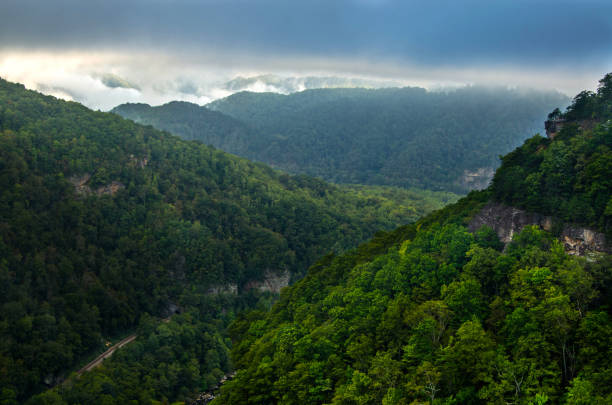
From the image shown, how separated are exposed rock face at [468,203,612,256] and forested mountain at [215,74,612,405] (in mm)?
925

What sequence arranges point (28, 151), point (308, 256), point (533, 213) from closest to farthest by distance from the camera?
point (533, 213), point (28, 151), point (308, 256)

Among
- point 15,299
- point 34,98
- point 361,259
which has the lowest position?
point 15,299

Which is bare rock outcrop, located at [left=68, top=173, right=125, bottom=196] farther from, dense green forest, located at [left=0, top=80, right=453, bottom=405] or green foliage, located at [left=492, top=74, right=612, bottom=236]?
green foliage, located at [left=492, top=74, right=612, bottom=236]

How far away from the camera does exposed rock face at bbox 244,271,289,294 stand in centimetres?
13612

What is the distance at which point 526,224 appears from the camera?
5228cm

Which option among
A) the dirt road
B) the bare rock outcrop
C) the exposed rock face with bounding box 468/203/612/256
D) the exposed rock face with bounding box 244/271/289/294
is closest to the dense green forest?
the bare rock outcrop

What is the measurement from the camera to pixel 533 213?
5244 centimetres

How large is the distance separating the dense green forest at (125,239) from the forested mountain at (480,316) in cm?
4190

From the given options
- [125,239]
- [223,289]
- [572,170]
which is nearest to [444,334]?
[572,170]

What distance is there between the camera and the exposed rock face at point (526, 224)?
4497cm

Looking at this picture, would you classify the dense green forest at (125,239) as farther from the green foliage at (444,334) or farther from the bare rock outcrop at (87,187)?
the green foliage at (444,334)

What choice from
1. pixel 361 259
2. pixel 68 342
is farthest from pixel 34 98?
pixel 361 259

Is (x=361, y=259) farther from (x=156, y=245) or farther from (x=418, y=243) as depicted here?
(x=156, y=245)

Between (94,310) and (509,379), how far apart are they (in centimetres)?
9062
